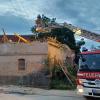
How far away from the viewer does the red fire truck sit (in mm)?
17016

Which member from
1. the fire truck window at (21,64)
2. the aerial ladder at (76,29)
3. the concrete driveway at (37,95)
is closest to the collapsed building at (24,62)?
the fire truck window at (21,64)

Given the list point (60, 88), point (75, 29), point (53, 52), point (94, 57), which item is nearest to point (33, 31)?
point (75, 29)

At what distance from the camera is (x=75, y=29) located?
37.1m

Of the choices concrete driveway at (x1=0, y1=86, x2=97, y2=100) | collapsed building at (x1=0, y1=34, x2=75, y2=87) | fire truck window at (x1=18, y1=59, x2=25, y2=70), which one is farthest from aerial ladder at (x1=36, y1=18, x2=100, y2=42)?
concrete driveway at (x1=0, y1=86, x2=97, y2=100)

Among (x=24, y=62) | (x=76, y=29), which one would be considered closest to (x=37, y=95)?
(x=24, y=62)

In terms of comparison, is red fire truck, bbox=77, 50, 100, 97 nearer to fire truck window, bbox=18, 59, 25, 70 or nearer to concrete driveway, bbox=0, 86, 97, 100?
concrete driveway, bbox=0, 86, 97, 100

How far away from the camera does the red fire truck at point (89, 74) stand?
1702 cm

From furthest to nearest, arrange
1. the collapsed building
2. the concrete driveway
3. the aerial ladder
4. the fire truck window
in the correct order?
the aerial ladder → the fire truck window → the collapsed building → the concrete driveway

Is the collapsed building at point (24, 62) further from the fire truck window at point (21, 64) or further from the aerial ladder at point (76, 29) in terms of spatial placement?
the aerial ladder at point (76, 29)

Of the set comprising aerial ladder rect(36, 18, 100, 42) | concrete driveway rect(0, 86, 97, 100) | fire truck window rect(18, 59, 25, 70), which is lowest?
concrete driveway rect(0, 86, 97, 100)

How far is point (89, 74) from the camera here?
1727 centimetres

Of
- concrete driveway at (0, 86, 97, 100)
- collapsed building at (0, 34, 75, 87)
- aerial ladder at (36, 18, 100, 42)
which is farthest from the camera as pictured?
aerial ladder at (36, 18, 100, 42)

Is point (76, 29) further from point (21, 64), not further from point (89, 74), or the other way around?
point (89, 74)

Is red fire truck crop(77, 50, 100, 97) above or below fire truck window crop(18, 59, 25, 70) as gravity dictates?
below
